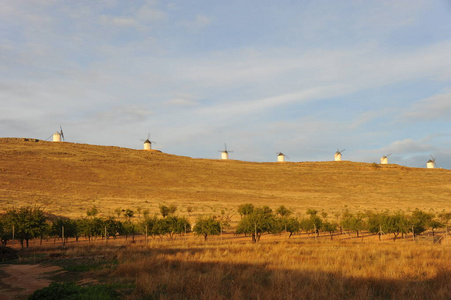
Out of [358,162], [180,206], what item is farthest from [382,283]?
[358,162]

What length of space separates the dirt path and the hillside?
37.9 m

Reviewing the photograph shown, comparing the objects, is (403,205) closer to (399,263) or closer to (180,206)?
(180,206)

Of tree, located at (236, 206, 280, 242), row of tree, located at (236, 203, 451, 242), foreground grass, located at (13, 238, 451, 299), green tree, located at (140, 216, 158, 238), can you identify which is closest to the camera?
foreground grass, located at (13, 238, 451, 299)

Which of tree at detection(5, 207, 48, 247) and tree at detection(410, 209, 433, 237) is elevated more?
tree at detection(5, 207, 48, 247)

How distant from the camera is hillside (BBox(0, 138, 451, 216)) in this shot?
65.2 meters

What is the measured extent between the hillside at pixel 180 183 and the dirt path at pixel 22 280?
124 ft

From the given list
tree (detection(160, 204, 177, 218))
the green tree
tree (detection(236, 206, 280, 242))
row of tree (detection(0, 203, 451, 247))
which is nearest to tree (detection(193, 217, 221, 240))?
row of tree (detection(0, 203, 451, 247))

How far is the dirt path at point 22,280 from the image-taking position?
41.9 ft

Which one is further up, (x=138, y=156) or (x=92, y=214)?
(x=138, y=156)

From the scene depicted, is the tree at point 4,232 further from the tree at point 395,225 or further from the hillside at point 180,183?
the tree at point 395,225

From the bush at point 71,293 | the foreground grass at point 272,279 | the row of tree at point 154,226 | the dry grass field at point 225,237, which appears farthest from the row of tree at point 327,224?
the bush at point 71,293

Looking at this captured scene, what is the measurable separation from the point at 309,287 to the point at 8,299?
32.9 ft

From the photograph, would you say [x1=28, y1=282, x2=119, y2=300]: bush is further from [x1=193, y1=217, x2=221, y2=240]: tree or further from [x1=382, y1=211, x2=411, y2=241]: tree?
[x1=382, y1=211, x2=411, y2=241]: tree

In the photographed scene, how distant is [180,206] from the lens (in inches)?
2544
